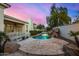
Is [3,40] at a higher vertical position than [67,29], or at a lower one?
lower

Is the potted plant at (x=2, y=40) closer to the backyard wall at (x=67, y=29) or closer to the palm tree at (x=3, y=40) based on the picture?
the palm tree at (x=3, y=40)

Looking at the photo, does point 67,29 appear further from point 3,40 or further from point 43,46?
point 3,40

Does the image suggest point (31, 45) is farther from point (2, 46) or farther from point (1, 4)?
point (1, 4)

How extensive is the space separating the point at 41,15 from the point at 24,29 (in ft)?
1.54

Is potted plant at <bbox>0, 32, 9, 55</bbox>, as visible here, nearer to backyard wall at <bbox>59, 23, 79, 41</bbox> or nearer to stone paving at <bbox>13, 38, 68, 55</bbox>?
stone paving at <bbox>13, 38, 68, 55</bbox>

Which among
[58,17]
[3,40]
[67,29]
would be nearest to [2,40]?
[3,40]

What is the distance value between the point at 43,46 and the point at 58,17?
0.68 meters

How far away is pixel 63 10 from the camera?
2.68m

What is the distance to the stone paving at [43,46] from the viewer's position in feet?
8.73

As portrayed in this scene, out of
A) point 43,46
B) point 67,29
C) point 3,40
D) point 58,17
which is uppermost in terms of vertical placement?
point 58,17

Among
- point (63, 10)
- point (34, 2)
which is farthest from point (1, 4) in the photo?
point (63, 10)

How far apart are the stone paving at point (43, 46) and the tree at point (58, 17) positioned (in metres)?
0.34

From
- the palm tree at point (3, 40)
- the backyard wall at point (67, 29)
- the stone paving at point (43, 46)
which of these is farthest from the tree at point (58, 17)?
the palm tree at point (3, 40)

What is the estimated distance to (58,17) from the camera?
2.74 m
